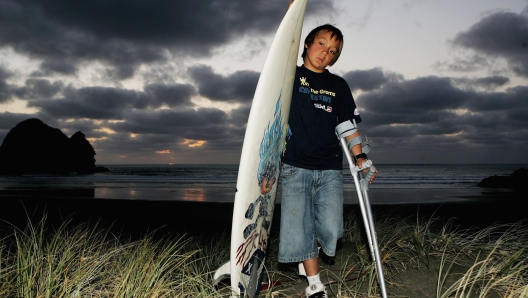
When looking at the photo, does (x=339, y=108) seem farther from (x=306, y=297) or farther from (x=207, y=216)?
(x=207, y=216)

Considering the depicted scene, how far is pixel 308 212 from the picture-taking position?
9.33ft

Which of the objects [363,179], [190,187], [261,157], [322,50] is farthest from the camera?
[190,187]

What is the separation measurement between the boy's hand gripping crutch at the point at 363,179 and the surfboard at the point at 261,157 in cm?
49

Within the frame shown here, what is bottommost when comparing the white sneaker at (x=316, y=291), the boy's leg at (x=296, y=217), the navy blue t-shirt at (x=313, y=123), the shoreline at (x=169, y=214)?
the shoreline at (x=169, y=214)

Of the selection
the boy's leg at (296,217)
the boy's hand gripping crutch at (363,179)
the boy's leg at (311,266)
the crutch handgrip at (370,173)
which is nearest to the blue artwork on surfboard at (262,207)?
the boy's leg at (296,217)

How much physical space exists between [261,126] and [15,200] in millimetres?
12179

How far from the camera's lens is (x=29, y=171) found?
42188mm

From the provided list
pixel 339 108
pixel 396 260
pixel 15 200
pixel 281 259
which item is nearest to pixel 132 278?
pixel 281 259

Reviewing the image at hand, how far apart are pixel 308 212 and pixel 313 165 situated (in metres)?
0.35

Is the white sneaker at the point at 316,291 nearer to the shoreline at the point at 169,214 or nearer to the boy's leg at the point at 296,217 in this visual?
the boy's leg at the point at 296,217

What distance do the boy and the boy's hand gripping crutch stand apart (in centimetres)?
5

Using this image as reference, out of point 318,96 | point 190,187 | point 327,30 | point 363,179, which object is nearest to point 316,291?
point 363,179

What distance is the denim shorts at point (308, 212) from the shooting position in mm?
2797

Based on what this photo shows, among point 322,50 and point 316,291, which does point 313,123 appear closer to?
point 322,50
